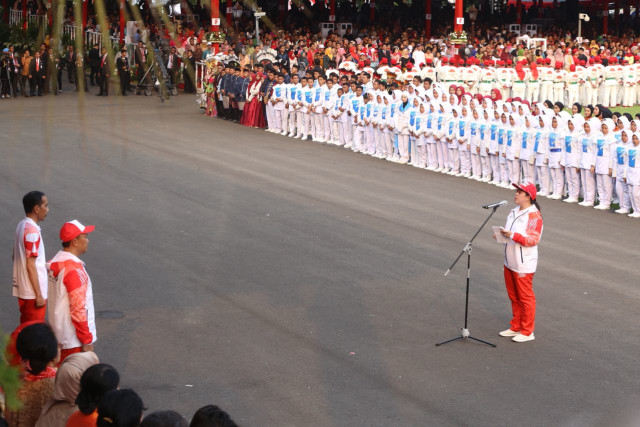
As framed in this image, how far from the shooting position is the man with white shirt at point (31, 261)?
26.9 ft

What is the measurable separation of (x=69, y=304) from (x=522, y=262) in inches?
188

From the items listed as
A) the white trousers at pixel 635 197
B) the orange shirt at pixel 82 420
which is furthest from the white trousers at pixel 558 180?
the orange shirt at pixel 82 420

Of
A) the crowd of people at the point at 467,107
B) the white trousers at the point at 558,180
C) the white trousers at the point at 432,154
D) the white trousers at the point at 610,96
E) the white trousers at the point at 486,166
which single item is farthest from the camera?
the white trousers at the point at 610,96

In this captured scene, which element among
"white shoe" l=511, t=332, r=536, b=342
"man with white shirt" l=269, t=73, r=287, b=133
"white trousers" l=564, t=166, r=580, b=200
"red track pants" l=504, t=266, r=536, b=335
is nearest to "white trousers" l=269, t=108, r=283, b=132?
"man with white shirt" l=269, t=73, r=287, b=133

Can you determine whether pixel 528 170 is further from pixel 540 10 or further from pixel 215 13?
pixel 540 10

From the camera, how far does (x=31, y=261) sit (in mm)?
8266

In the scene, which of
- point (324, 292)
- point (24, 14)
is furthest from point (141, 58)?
point (324, 292)

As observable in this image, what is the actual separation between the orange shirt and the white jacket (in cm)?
593

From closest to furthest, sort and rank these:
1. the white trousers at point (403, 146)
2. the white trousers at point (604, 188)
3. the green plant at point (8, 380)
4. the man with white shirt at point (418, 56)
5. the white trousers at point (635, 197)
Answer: the green plant at point (8, 380) < the white trousers at point (635, 197) < the white trousers at point (604, 188) < the white trousers at point (403, 146) < the man with white shirt at point (418, 56)

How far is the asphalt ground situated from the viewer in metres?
8.18

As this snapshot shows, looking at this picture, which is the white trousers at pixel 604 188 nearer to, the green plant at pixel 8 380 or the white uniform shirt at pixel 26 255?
the white uniform shirt at pixel 26 255

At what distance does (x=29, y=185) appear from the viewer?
1792 cm

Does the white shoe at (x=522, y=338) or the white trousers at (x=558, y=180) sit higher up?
the white trousers at (x=558, y=180)

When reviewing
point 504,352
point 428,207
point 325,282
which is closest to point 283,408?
point 504,352
